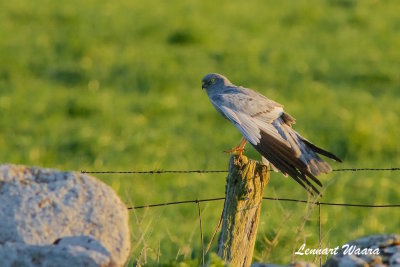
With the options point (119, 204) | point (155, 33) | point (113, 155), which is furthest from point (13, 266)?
point (155, 33)

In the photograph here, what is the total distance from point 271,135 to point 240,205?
536 millimetres

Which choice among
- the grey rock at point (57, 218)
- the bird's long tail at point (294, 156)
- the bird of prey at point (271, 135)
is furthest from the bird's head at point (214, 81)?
the grey rock at point (57, 218)

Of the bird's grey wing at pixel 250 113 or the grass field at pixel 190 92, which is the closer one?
the bird's grey wing at pixel 250 113

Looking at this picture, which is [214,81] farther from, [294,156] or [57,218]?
[57,218]

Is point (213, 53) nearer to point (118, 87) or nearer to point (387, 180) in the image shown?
point (118, 87)

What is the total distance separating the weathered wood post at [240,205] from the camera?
16.8 feet

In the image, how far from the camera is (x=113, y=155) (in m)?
11.4

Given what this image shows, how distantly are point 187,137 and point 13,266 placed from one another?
316 inches

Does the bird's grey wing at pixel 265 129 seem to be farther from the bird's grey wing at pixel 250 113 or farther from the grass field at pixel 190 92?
the grass field at pixel 190 92

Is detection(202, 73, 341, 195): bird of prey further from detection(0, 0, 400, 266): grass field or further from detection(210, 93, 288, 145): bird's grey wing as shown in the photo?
detection(0, 0, 400, 266): grass field

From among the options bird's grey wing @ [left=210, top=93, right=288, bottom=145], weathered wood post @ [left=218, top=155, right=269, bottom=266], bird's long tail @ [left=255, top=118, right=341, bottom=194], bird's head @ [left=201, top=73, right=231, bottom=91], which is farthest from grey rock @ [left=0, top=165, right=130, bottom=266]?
bird's head @ [left=201, top=73, right=231, bottom=91]

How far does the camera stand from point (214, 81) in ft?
21.3

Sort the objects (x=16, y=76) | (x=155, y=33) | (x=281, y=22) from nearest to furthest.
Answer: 1. (x=16, y=76)
2. (x=155, y=33)
3. (x=281, y=22)

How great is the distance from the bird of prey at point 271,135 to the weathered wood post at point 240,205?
0.13m
